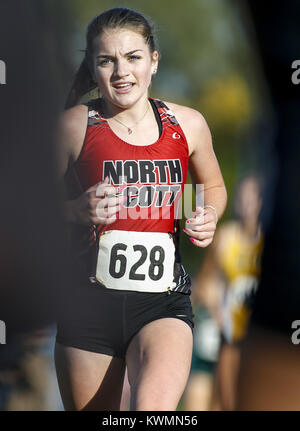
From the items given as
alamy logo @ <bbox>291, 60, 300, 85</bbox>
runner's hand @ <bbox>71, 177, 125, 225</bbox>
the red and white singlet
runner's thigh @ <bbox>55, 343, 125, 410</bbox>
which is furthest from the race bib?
alamy logo @ <bbox>291, 60, 300, 85</bbox>

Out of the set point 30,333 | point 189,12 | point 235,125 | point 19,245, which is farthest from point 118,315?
point 189,12

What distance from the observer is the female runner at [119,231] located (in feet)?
8.11

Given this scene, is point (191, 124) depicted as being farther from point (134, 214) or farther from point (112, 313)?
point (112, 313)

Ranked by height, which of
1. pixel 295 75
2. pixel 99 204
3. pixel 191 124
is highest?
pixel 295 75

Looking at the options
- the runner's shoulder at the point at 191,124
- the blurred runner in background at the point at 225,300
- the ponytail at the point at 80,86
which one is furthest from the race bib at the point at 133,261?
the blurred runner in background at the point at 225,300

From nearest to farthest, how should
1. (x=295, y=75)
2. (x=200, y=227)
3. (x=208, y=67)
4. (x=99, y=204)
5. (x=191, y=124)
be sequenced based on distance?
(x=295, y=75), (x=99, y=204), (x=200, y=227), (x=191, y=124), (x=208, y=67)

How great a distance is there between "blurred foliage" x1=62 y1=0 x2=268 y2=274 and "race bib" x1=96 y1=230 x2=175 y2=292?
7.47 ft

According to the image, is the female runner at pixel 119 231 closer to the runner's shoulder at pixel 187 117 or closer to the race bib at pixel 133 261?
the race bib at pixel 133 261

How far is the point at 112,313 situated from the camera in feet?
8.14

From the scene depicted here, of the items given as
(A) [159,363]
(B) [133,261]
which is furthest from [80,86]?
(A) [159,363]

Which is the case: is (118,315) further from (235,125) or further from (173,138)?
(235,125)

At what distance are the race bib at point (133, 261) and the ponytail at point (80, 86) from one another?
61 cm

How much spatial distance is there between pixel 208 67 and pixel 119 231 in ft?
25.2

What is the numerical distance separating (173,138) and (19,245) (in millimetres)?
852
